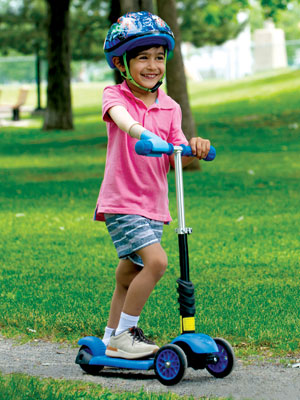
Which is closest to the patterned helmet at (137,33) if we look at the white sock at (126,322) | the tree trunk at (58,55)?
the white sock at (126,322)

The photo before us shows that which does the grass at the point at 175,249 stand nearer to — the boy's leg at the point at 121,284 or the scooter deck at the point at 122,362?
the boy's leg at the point at 121,284

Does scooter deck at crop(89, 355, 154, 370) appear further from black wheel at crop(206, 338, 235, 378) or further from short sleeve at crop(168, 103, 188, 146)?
short sleeve at crop(168, 103, 188, 146)

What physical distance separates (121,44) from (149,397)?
67.8 inches

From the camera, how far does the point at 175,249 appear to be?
822cm

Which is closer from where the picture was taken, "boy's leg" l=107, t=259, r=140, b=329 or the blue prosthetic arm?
the blue prosthetic arm

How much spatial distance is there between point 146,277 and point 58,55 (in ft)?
69.5

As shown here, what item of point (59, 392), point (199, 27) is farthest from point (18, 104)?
point (59, 392)

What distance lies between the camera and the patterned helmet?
4363mm

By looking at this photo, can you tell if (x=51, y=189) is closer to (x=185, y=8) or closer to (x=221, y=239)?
(x=221, y=239)

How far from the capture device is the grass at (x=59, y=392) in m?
3.90

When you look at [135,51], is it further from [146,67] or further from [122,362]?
[122,362]

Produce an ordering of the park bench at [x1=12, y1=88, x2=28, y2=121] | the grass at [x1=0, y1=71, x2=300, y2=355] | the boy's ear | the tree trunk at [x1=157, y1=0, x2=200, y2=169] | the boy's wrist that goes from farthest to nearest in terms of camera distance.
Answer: the park bench at [x1=12, y1=88, x2=28, y2=121], the tree trunk at [x1=157, y1=0, x2=200, y2=169], the grass at [x1=0, y1=71, x2=300, y2=355], the boy's ear, the boy's wrist

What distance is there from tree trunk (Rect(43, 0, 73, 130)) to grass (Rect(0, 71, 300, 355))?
578 cm

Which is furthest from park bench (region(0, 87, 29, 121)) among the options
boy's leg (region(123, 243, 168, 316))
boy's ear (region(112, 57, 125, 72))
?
boy's leg (region(123, 243, 168, 316))
